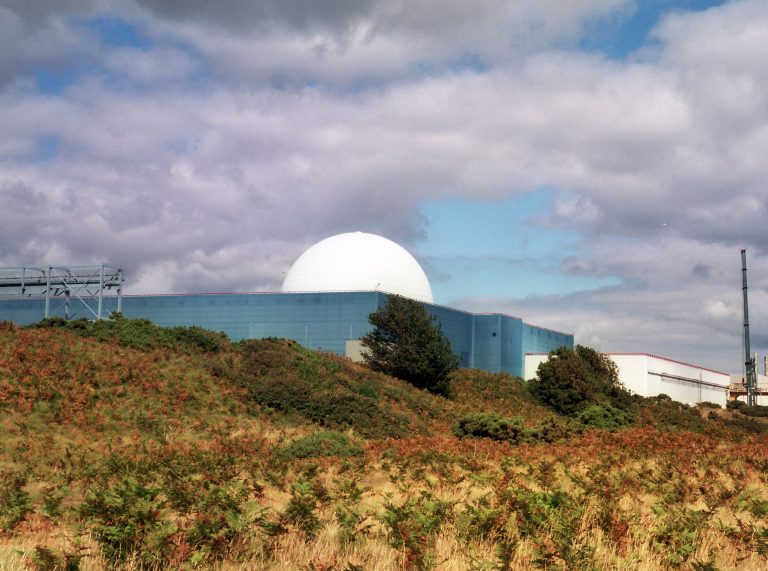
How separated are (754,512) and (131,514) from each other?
9688 millimetres

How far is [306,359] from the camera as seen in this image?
44250 mm

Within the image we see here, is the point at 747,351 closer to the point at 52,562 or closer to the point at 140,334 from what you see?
the point at 140,334

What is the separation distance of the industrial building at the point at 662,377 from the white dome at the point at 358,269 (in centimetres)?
1425

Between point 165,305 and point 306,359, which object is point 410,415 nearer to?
point 306,359

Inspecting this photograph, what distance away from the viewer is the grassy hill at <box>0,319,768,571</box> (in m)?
9.43

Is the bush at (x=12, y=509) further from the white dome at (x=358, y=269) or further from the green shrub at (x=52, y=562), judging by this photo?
the white dome at (x=358, y=269)

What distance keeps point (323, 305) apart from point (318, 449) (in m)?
47.7

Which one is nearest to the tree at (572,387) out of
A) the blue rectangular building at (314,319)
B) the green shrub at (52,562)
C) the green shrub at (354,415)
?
the blue rectangular building at (314,319)

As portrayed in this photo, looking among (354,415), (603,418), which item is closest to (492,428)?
(354,415)

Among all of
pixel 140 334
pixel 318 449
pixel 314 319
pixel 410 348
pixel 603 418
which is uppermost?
pixel 314 319

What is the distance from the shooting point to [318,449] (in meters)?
23.0

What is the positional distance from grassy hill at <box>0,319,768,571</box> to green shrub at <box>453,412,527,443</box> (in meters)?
0.11

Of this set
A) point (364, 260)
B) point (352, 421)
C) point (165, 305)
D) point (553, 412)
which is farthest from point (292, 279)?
point (352, 421)

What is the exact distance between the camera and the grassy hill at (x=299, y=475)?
30.9 ft
